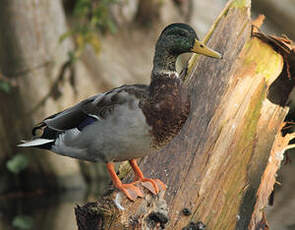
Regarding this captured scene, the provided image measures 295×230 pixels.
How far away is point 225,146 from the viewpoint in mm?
3225

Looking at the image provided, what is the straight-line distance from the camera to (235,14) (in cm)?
369

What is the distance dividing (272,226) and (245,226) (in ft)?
9.36

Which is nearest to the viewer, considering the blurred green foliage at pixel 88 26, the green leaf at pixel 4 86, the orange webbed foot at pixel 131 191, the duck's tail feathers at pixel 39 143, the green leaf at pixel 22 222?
the orange webbed foot at pixel 131 191

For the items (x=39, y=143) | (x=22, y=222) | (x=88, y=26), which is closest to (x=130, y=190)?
(x=39, y=143)

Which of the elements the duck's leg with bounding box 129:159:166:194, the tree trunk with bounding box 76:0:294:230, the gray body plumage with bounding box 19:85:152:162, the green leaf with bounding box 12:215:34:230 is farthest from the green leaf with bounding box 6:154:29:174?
the duck's leg with bounding box 129:159:166:194

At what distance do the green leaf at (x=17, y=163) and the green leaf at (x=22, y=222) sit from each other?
1269 millimetres

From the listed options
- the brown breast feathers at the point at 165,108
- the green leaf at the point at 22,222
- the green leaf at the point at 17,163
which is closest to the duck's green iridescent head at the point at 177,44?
the brown breast feathers at the point at 165,108

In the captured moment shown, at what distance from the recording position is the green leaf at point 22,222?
246 inches

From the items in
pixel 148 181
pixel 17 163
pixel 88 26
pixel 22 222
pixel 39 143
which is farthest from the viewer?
pixel 88 26

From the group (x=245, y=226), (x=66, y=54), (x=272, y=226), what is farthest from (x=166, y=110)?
(x=66, y=54)

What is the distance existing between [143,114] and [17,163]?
538 centimetres

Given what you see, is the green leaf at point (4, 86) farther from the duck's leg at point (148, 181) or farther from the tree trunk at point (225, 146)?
the duck's leg at point (148, 181)

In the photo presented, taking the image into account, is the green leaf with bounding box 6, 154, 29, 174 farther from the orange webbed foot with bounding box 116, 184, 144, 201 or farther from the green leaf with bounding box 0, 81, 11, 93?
the orange webbed foot with bounding box 116, 184, 144, 201

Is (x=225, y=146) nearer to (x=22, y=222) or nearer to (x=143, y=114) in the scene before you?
(x=143, y=114)
